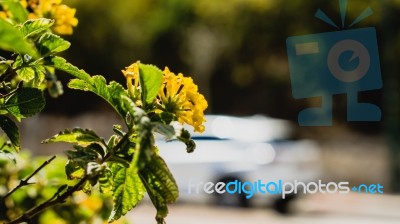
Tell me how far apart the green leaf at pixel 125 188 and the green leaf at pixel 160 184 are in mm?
Answer: 75

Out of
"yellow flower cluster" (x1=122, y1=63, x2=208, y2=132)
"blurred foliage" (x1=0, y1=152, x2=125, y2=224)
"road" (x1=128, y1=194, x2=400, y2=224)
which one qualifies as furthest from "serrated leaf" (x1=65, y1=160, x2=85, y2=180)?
"road" (x1=128, y1=194, x2=400, y2=224)

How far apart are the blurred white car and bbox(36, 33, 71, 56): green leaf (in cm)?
604

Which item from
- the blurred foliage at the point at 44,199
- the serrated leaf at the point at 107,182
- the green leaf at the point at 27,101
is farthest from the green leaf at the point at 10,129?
the blurred foliage at the point at 44,199

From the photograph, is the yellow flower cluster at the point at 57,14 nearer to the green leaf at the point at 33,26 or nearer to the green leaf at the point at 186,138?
the green leaf at the point at 33,26

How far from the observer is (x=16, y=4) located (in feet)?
2.99

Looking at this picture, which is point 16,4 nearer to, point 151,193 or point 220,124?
point 151,193

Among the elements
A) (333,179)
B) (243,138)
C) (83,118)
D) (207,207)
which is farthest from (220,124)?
(83,118)

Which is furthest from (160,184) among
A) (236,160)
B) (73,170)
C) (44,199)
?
(236,160)

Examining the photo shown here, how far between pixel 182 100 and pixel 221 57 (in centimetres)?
1388

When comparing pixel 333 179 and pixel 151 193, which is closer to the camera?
pixel 151 193

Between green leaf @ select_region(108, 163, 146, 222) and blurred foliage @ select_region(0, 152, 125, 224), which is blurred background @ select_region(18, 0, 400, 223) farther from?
green leaf @ select_region(108, 163, 146, 222)

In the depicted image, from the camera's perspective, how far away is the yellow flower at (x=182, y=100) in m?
0.83

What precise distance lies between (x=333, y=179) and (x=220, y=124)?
2476mm

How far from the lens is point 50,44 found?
834 mm
